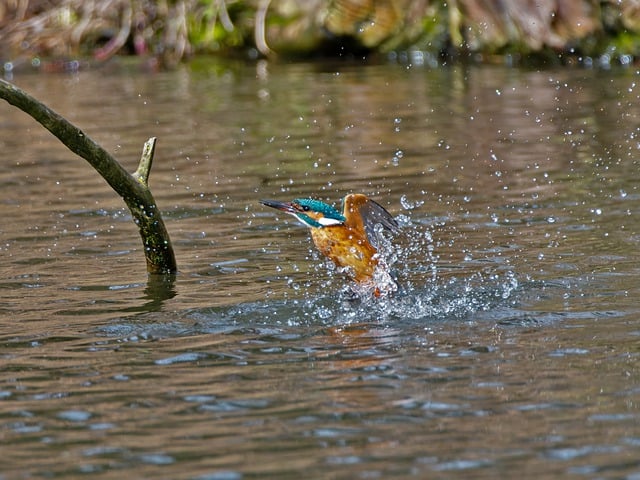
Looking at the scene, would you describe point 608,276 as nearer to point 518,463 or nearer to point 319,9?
point 518,463

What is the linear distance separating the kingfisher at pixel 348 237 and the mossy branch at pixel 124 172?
2.60ft

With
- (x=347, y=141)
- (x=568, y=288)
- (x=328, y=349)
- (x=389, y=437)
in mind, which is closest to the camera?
(x=389, y=437)

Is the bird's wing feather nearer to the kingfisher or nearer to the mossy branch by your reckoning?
the kingfisher

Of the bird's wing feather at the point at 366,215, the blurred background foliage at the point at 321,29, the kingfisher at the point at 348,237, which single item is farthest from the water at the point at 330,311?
the blurred background foliage at the point at 321,29

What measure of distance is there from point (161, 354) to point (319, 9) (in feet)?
45.5

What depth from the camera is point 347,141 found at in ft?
37.1

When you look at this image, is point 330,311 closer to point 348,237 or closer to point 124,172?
point 348,237

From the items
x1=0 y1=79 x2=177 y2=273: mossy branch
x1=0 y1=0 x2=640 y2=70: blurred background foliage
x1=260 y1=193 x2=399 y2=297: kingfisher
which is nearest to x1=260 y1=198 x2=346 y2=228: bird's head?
x1=260 y1=193 x2=399 y2=297: kingfisher

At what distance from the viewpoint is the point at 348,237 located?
6.02 meters

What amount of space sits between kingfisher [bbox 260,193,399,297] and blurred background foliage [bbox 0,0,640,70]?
10920mm

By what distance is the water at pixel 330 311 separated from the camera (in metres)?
3.98

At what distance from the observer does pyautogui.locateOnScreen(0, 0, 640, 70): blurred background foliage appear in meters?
16.5

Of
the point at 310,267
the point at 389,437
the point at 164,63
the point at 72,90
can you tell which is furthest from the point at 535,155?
the point at 164,63

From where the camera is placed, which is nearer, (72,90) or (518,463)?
(518,463)
